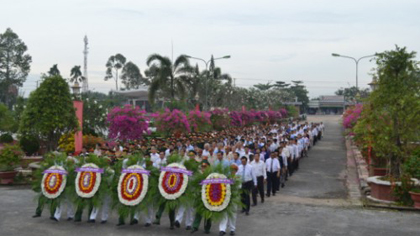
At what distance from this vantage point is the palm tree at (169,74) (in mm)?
36938

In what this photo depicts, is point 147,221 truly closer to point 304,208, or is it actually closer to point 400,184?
point 304,208

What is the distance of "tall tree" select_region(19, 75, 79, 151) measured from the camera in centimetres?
1662


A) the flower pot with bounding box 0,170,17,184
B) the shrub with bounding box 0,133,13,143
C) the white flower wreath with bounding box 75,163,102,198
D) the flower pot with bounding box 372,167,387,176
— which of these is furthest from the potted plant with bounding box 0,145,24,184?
the flower pot with bounding box 372,167,387,176

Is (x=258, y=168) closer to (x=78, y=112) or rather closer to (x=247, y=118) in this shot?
(x=78, y=112)

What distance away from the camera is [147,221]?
1017cm

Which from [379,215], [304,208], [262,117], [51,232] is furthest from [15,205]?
[262,117]

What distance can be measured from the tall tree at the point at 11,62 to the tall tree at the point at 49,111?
52.2 m

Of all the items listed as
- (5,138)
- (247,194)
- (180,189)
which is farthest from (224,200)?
(5,138)

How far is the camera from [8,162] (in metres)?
16.7

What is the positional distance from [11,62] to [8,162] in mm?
54561

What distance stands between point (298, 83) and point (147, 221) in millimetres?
127715

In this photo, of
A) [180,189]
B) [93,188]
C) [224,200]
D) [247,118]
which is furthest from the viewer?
[247,118]

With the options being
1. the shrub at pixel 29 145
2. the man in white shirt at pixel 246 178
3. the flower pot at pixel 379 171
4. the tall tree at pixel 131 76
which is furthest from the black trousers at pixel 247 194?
the tall tree at pixel 131 76

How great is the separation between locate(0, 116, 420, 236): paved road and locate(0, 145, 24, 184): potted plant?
3.92 ft
